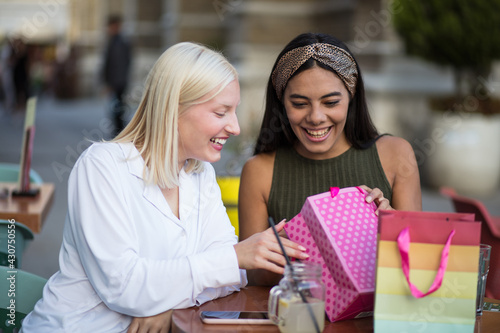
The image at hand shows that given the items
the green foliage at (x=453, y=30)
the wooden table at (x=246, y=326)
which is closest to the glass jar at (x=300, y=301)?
the wooden table at (x=246, y=326)

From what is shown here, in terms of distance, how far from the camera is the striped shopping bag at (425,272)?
1477 millimetres

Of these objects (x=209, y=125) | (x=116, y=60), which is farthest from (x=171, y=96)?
(x=116, y=60)

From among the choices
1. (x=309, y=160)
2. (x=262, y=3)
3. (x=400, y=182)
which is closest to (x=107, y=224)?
(x=309, y=160)

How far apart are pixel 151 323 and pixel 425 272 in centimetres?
72

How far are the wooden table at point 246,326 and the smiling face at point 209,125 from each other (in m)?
0.42

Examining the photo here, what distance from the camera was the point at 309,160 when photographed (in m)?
2.53

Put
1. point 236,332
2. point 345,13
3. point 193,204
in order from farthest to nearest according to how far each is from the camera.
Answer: point 345,13, point 193,204, point 236,332

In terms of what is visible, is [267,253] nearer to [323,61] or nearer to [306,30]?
[323,61]

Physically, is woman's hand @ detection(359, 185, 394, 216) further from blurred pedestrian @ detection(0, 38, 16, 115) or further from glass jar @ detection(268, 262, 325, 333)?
blurred pedestrian @ detection(0, 38, 16, 115)

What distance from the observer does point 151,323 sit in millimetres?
1743

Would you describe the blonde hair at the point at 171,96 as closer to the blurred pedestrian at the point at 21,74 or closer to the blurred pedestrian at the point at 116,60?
the blurred pedestrian at the point at 116,60

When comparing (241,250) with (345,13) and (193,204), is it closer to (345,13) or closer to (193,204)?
(193,204)

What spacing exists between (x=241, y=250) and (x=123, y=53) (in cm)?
920

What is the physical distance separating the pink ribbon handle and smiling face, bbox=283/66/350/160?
831 mm
